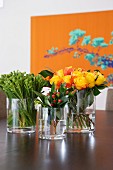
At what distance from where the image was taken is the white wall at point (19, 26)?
3.70 metres

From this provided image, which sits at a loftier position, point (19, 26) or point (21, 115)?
point (19, 26)

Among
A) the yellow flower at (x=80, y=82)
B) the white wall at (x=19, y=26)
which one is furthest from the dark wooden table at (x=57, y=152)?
the white wall at (x=19, y=26)

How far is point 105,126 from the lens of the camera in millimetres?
1503

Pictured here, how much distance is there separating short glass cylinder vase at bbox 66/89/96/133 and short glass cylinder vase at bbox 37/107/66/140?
0.47ft

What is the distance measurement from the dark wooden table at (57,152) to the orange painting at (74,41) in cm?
226

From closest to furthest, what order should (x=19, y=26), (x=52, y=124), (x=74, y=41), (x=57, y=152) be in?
(x=57, y=152) → (x=52, y=124) → (x=74, y=41) → (x=19, y=26)

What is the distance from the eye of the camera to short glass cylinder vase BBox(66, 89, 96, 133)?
4.24ft

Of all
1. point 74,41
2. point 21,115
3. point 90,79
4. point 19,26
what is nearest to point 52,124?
point 21,115

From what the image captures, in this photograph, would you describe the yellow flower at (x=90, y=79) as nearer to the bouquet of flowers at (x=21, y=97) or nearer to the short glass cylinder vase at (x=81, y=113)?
the short glass cylinder vase at (x=81, y=113)

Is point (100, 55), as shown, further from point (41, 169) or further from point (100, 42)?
point (41, 169)

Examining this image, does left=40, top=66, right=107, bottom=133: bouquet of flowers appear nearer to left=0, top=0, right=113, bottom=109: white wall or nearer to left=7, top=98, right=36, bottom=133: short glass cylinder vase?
left=7, top=98, right=36, bottom=133: short glass cylinder vase

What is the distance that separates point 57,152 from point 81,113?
16.0 inches

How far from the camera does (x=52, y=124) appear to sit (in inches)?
44.9

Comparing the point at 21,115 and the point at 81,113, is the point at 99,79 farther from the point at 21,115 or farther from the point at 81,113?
the point at 21,115
